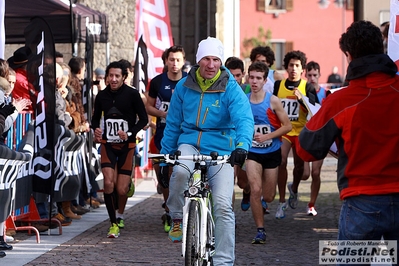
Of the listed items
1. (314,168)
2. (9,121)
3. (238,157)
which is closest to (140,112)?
(9,121)

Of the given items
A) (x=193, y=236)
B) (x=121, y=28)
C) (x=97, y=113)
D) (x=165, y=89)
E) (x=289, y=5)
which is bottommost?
(x=193, y=236)

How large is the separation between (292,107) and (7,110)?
457cm

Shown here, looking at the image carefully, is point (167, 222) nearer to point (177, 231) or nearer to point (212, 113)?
point (177, 231)

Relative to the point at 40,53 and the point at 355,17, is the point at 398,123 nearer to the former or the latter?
the point at 40,53

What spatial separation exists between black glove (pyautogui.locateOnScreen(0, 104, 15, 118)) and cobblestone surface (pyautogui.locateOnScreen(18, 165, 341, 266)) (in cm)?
135

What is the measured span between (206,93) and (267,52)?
17.5ft

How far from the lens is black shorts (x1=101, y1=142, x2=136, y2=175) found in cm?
1105

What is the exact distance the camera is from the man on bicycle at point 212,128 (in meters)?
7.57

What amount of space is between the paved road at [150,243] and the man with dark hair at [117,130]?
1.91ft

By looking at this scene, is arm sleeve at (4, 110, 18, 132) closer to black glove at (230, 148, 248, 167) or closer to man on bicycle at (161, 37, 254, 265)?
man on bicycle at (161, 37, 254, 265)

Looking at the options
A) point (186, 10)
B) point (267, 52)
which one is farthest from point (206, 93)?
point (186, 10)

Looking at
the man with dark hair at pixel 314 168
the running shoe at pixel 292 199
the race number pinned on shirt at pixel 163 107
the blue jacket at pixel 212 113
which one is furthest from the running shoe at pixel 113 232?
the running shoe at pixel 292 199

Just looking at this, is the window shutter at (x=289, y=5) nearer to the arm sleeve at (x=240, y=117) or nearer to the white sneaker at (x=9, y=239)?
the white sneaker at (x=9, y=239)

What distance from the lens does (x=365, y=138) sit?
5.14 metres
